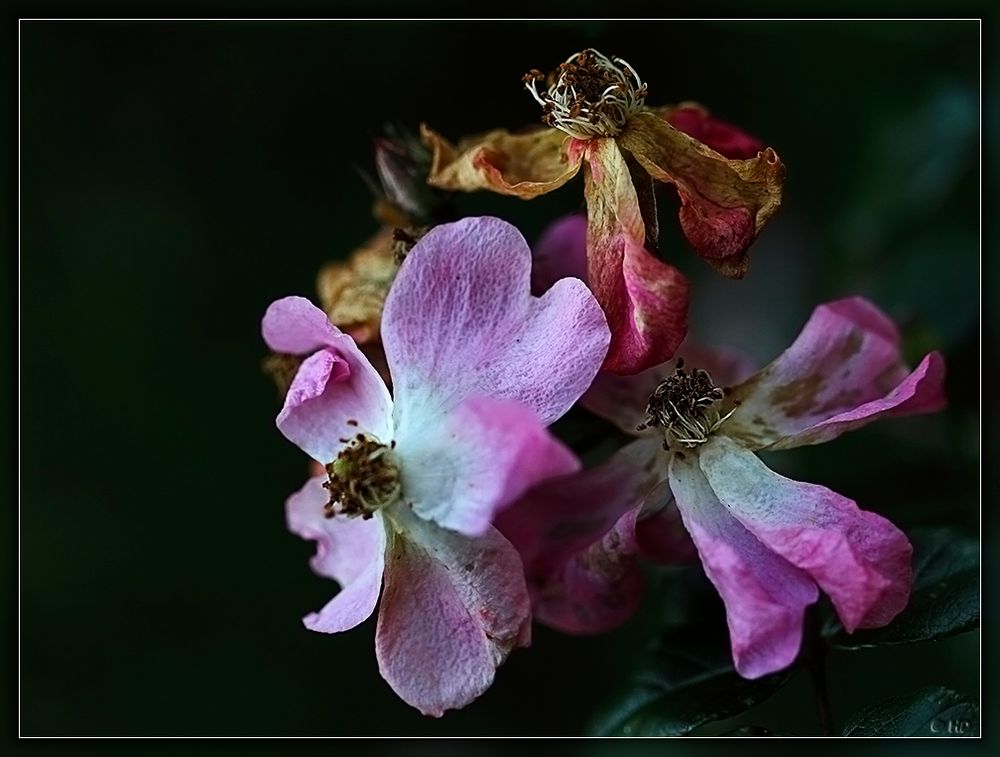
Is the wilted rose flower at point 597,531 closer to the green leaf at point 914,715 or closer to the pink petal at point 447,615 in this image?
the pink petal at point 447,615

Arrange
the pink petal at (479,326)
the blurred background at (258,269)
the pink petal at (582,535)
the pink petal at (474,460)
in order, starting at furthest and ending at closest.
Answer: the blurred background at (258,269) → the pink petal at (582,535) → the pink petal at (479,326) → the pink petal at (474,460)

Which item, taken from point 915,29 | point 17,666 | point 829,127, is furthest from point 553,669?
point 915,29

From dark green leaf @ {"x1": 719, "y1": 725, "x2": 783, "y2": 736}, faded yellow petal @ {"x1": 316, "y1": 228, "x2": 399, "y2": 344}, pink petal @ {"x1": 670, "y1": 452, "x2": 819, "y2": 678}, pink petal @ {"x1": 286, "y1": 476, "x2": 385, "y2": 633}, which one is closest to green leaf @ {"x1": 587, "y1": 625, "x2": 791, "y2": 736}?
dark green leaf @ {"x1": 719, "y1": 725, "x2": 783, "y2": 736}

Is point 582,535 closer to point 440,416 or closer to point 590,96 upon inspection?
point 440,416

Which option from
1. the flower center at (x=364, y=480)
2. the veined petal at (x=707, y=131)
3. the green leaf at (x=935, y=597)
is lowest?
the green leaf at (x=935, y=597)

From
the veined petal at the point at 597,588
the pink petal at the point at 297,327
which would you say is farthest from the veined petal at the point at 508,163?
the veined petal at the point at 597,588

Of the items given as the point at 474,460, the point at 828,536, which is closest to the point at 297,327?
the point at 474,460

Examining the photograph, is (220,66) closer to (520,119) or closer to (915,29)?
(520,119)
